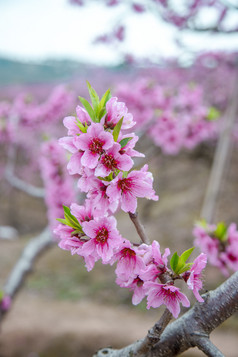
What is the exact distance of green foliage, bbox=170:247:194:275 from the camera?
0.89 m

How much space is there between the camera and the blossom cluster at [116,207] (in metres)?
0.84

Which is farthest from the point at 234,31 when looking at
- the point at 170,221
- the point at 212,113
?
the point at 170,221

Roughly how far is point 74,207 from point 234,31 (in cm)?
368

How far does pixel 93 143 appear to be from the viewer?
0.85 meters

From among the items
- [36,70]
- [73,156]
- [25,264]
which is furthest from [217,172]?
[36,70]

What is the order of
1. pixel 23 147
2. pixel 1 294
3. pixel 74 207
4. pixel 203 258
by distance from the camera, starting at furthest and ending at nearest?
pixel 23 147 < pixel 1 294 < pixel 74 207 < pixel 203 258

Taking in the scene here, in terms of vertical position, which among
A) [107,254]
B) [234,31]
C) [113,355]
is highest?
[234,31]

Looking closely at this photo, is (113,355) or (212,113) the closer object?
(113,355)

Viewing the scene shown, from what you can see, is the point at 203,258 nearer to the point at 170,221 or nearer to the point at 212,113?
the point at 212,113

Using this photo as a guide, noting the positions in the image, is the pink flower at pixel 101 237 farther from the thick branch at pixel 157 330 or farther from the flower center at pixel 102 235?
the thick branch at pixel 157 330

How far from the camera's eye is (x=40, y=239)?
130 inches

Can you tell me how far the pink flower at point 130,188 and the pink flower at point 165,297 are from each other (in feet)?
0.67

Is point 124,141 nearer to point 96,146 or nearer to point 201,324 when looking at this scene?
point 96,146

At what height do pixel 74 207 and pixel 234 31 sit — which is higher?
pixel 234 31
